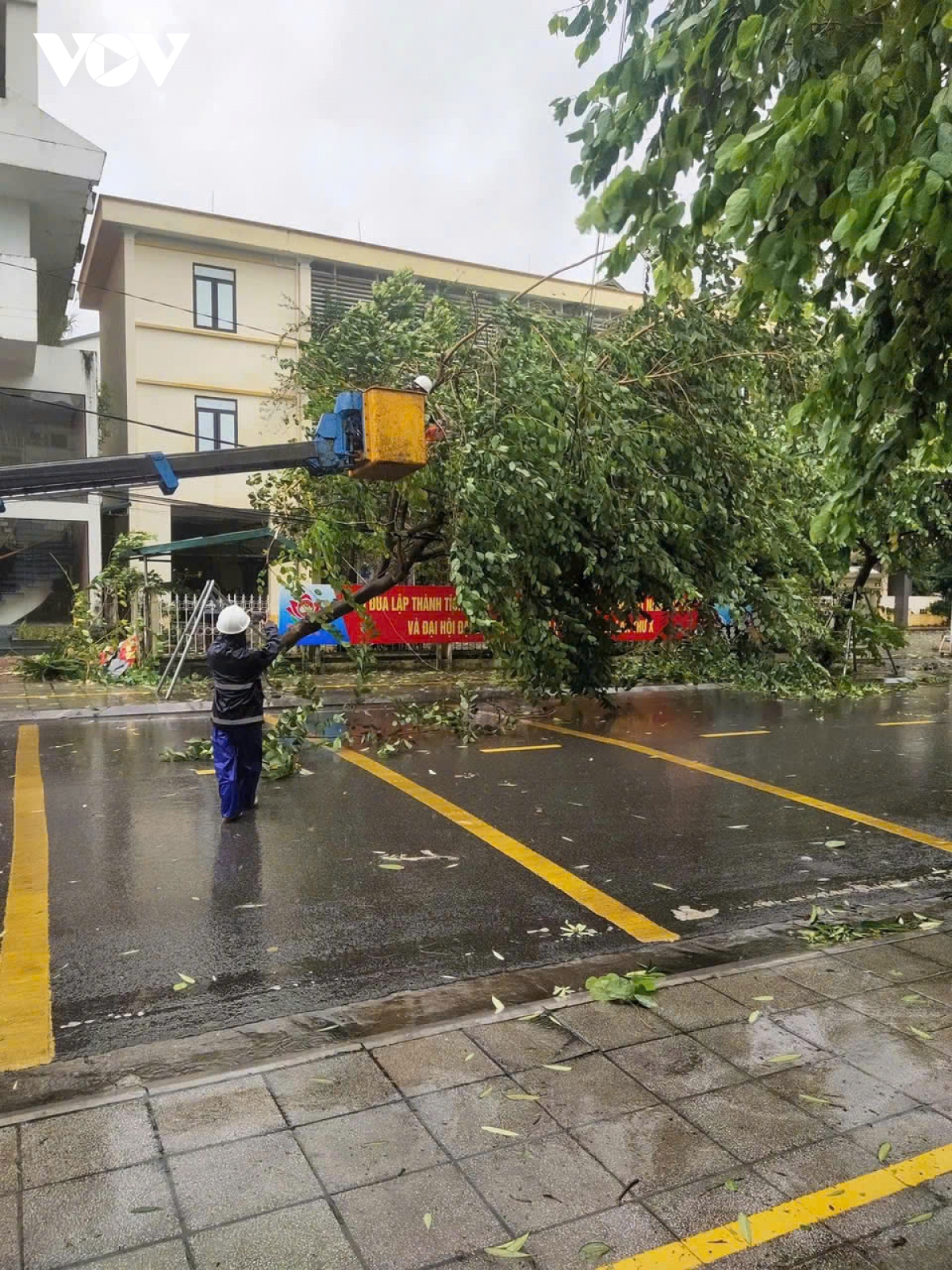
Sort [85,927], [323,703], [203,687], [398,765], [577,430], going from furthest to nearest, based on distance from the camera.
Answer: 1. [203,687]
2. [323,703]
3. [577,430]
4. [398,765]
5. [85,927]

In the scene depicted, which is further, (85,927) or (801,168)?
(85,927)

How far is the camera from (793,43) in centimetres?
416

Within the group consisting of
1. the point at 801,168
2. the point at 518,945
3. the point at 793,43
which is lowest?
the point at 518,945

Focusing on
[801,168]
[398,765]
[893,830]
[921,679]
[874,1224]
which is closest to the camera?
[874,1224]

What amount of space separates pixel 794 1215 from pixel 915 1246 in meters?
0.30

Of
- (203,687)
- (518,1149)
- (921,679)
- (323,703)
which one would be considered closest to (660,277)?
(518,1149)

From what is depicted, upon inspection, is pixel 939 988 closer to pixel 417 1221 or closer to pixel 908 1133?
pixel 908 1133

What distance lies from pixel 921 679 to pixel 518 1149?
16.5 metres

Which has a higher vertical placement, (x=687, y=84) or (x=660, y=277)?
(x=687, y=84)

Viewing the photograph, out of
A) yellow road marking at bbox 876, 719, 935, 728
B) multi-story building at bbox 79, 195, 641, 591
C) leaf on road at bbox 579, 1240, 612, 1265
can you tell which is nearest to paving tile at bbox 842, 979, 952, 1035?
leaf on road at bbox 579, 1240, 612, 1265

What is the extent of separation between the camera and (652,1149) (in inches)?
113

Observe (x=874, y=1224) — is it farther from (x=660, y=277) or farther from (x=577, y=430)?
(x=577, y=430)

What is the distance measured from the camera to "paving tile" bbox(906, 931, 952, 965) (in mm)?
4344

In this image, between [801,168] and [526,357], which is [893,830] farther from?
[526,357]
